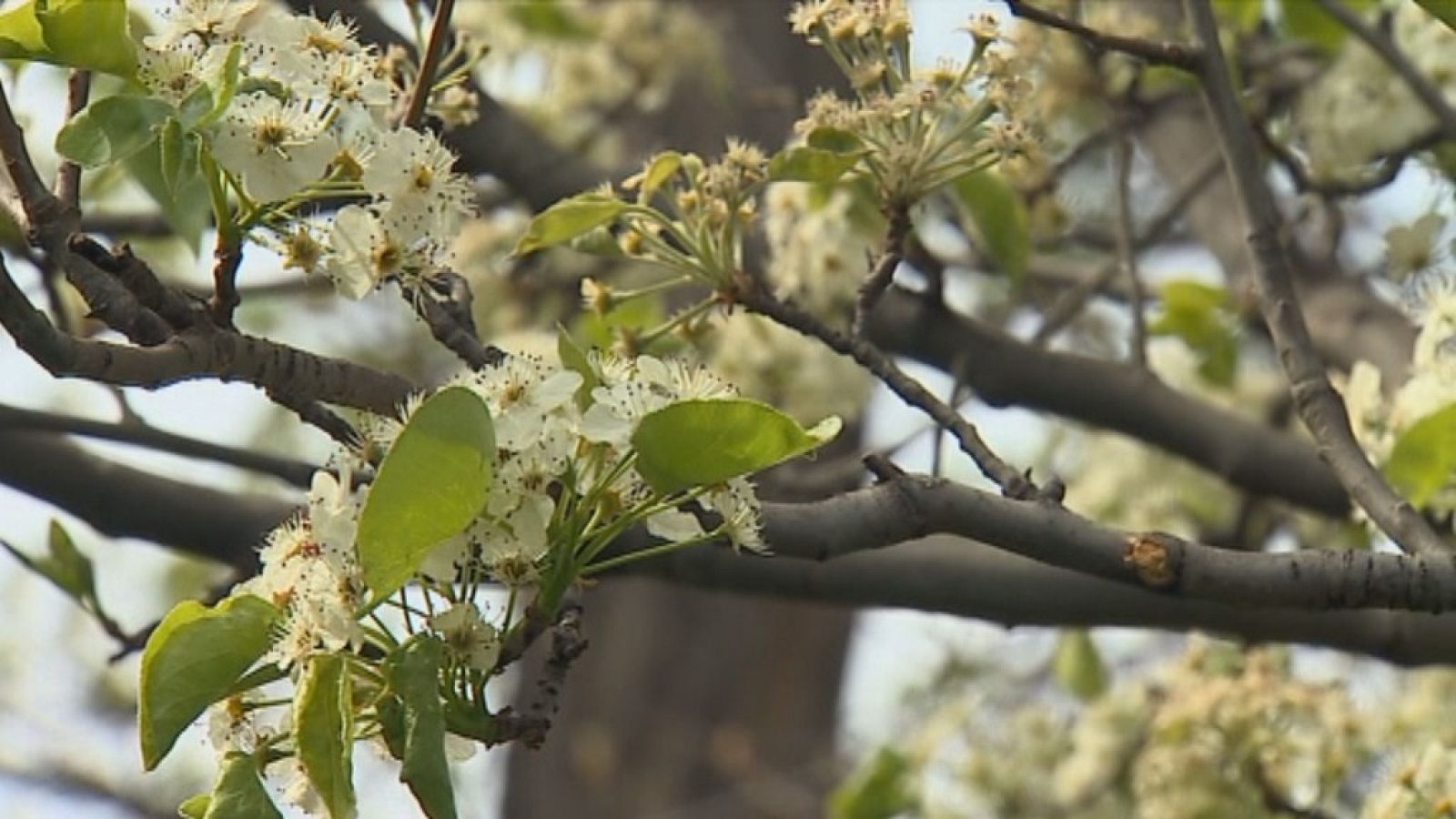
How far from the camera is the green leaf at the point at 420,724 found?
120 cm

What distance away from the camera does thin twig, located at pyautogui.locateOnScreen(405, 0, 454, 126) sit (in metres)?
1.50

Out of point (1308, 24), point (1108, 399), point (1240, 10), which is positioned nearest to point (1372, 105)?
point (1308, 24)

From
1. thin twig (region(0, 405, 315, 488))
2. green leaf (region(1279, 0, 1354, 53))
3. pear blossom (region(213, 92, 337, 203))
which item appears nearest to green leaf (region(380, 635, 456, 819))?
pear blossom (region(213, 92, 337, 203))

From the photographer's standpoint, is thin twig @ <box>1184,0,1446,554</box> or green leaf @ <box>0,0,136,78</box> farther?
thin twig @ <box>1184,0,1446,554</box>

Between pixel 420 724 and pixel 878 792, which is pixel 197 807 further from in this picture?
pixel 878 792

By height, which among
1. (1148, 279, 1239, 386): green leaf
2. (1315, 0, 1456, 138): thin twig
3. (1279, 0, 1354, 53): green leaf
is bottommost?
(1315, 0, 1456, 138): thin twig

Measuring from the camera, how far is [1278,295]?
1917 millimetres

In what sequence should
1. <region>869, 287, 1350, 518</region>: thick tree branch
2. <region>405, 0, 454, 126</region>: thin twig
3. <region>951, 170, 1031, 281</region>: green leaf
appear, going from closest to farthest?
<region>405, 0, 454, 126</region>: thin twig → <region>951, 170, 1031, 281</region>: green leaf → <region>869, 287, 1350, 518</region>: thick tree branch

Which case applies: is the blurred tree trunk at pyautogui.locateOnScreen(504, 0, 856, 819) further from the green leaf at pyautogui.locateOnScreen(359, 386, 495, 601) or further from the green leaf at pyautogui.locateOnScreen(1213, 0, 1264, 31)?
the green leaf at pyautogui.locateOnScreen(359, 386, 495, 601)

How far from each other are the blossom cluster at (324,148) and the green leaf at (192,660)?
224 mm

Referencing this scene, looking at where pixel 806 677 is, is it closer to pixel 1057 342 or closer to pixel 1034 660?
pixel 1034 660

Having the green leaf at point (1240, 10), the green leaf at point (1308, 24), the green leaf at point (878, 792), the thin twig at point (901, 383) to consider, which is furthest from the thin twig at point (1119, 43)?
the green leaf at point (878, 792)

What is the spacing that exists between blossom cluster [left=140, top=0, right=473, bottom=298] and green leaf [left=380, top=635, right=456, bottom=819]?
0.24m

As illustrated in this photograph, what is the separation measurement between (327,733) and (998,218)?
1.39 meters
